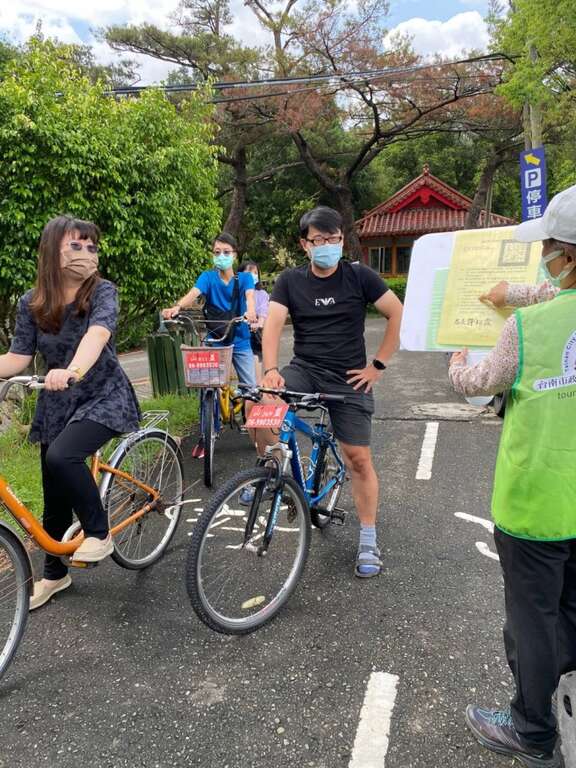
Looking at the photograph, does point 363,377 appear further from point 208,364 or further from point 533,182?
point 533,182

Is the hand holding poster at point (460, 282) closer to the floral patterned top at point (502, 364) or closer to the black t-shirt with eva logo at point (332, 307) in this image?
the floral patterned top at point (502, 364)

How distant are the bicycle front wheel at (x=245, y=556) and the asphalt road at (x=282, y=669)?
116 mm

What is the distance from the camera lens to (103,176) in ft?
16.5

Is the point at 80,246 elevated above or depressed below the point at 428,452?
above

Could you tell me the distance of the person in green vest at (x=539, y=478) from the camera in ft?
4.95

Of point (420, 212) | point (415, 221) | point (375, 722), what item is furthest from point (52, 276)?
point (420, 212)

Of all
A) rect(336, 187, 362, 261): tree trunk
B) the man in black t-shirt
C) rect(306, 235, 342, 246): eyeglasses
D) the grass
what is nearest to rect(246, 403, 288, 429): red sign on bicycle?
the man in black t-shirt

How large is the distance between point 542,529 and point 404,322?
32.6 inches

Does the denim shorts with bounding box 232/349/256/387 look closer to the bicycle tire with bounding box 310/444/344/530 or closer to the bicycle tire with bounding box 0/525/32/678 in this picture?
the bicycle tire with bounding box 310/444/344/530

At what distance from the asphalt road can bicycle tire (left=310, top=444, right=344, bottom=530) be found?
92 millimetres

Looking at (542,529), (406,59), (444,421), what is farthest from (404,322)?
(406,59)

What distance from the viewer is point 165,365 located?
675cm

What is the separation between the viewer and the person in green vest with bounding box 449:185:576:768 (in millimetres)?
1510

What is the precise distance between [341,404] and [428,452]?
2359mm
